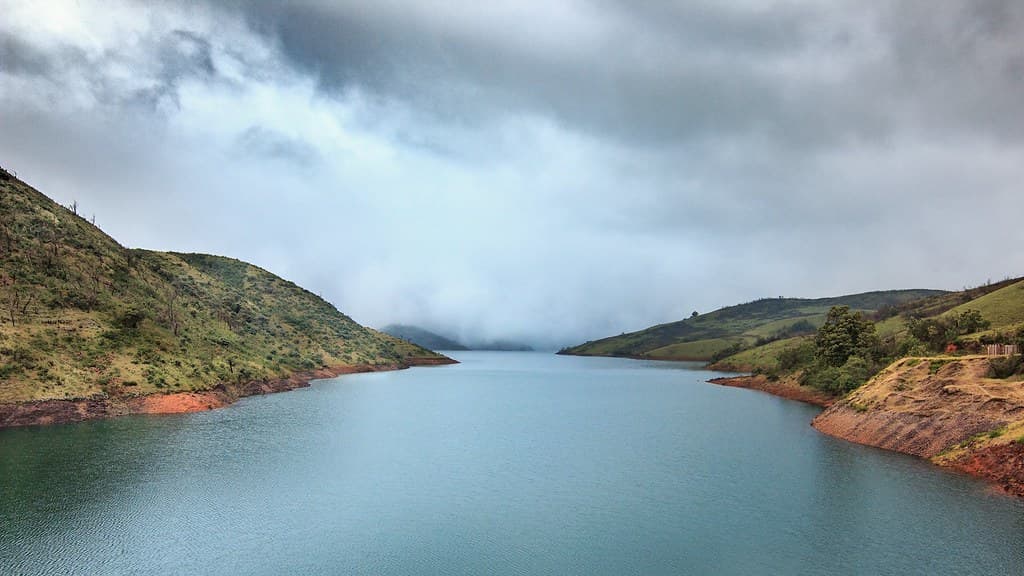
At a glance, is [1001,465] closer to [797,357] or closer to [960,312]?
[960,312]

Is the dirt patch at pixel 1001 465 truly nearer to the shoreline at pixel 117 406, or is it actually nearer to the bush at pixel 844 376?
the bush at pixel 844 376

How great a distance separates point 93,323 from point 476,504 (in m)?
72.4

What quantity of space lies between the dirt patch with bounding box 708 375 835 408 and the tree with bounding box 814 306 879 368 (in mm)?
6898

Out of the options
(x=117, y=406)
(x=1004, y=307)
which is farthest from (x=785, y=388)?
(x=117, y=406)

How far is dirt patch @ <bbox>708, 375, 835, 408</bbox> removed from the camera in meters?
100

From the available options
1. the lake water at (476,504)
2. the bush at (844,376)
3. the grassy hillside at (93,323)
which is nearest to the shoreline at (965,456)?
the lake water at (476,504)

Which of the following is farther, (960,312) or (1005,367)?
(960,312)

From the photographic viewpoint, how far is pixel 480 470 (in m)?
46.1

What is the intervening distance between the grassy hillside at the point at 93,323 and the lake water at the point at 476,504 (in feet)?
31.2

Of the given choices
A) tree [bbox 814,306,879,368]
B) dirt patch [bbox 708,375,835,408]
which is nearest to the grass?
tree [bbox 814,306,879,368]

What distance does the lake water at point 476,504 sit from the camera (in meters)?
27.0

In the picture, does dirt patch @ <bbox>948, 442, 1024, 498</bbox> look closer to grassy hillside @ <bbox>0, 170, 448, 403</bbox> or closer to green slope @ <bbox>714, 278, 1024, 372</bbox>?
green slope @ <bbox>714, 278, 1024, 372</bbox>

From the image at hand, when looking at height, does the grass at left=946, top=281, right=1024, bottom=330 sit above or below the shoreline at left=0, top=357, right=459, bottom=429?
above

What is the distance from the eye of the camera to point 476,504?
3638cm
